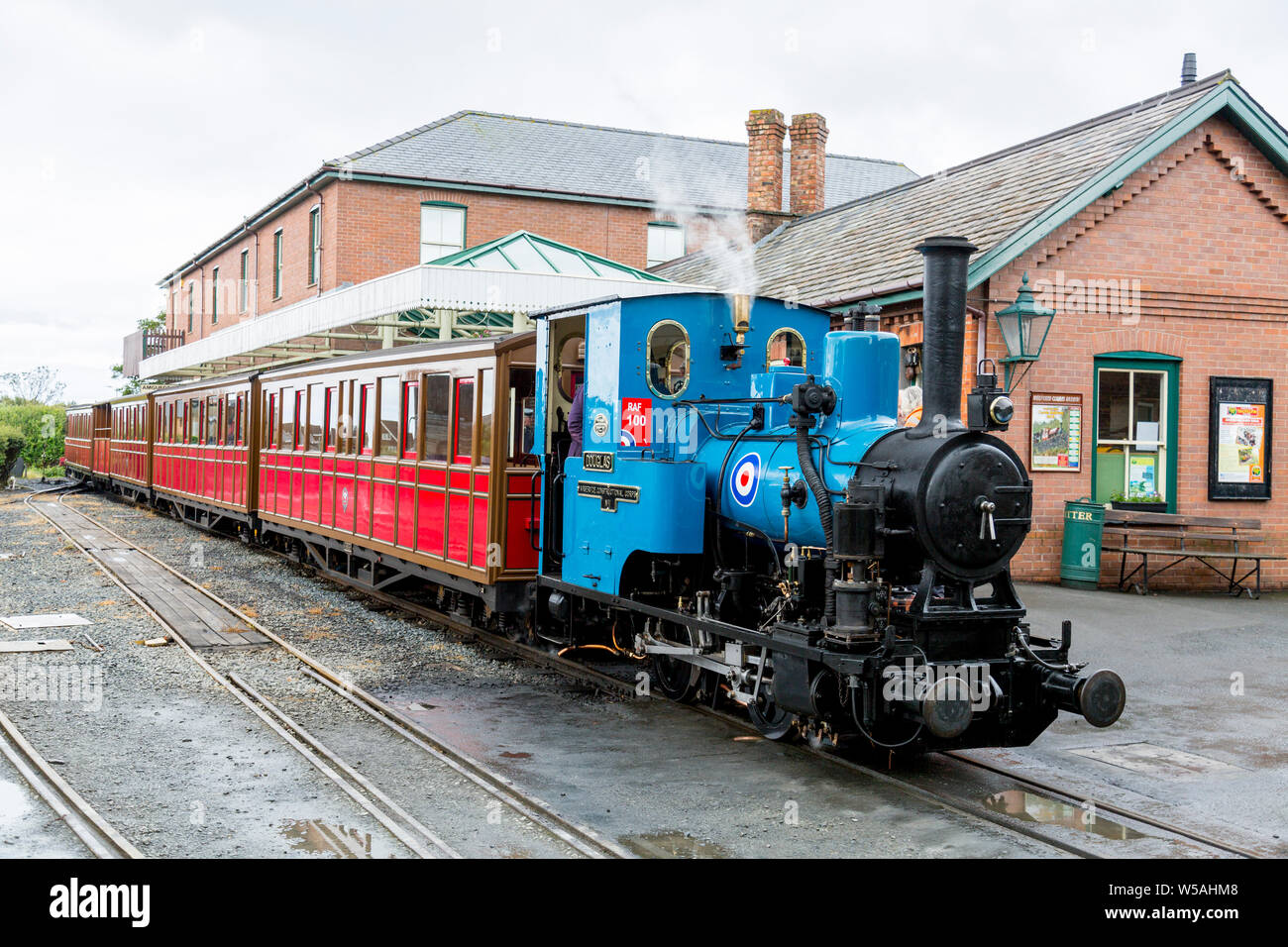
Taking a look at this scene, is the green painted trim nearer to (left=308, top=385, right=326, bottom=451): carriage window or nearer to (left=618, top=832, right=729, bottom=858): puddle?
(left=308, top=385, right=326, bottom=451): carriage window

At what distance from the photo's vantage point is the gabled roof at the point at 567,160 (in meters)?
26.3

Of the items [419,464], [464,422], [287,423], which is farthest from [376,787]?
[287,423]

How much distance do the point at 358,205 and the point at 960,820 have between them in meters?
22.8

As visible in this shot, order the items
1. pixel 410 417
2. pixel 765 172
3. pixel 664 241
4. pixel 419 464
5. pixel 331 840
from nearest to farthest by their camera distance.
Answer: pixel 331 840 → pixel 419 464 → pixel 410 417 → pixel 765 172 → pixel 664 241

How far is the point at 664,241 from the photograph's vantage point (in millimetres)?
28953

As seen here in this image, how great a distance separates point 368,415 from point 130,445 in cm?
1851

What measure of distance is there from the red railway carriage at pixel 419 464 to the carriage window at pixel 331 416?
23mm

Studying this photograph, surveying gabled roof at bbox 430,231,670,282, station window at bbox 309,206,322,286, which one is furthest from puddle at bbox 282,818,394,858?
station window at bbox 309,206,322,286

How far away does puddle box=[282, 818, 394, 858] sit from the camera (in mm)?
4887

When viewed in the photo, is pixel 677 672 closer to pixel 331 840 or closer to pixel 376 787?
pixel 376 787
